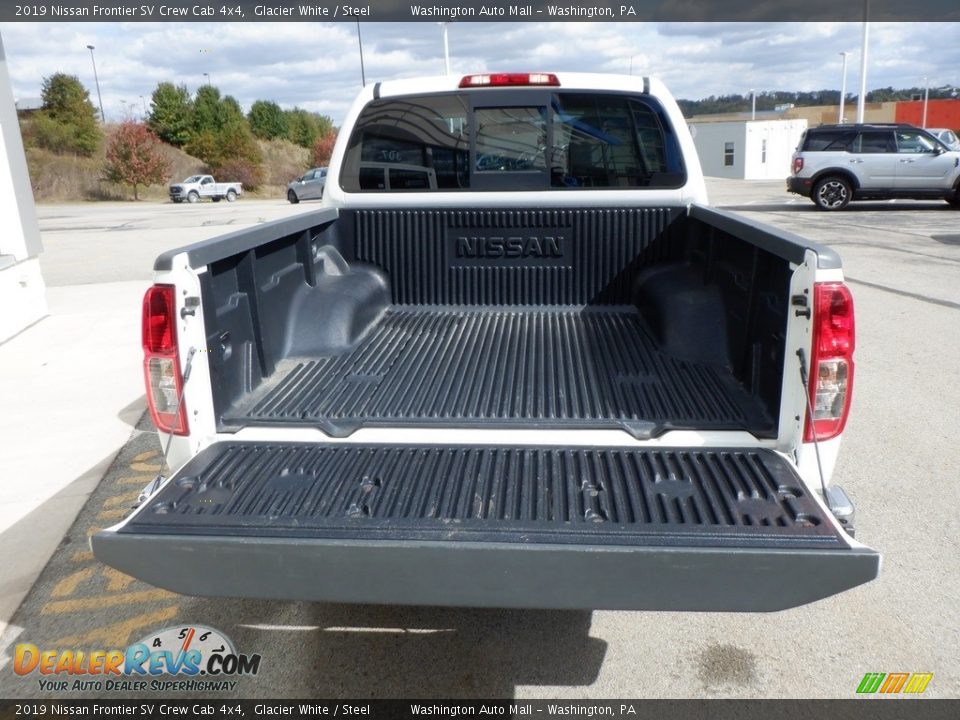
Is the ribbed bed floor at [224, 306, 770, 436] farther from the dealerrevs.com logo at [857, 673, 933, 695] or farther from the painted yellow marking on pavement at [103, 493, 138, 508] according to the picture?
the painted yellow marking on pavement at [103, 493, 138, 508]

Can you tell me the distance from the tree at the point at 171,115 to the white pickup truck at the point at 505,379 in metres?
56.0

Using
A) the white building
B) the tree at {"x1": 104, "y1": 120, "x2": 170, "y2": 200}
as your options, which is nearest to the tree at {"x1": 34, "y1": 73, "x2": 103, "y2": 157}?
the tree at {"x1": 104, "y1": 120, "x2": 170, "y2": 200}

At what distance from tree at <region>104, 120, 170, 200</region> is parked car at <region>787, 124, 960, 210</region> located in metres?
39.6

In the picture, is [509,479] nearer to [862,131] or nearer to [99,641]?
[99,641]

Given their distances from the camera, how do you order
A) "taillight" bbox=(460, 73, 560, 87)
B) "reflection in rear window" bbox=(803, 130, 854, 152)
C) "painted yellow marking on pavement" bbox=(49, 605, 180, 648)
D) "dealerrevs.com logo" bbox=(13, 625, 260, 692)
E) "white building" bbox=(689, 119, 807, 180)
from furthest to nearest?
"white building" bbox=(689, 119, 807, 180) < "reflection in rear window" bbox=(803, 130, 854, 152) < "taillight" bbox=(460, 73, 560, 87) < "painted yellow marking on pavement" bbox=(49, 605, 180, 648) < "dealerrevs.com logo" bbox=(13, 625, 260, 692)

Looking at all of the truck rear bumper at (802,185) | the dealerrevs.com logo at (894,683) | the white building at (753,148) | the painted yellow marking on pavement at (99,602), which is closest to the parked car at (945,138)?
the truck rear bumper at (802,185)

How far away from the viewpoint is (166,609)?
325 cm

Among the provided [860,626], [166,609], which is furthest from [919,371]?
[166,609]

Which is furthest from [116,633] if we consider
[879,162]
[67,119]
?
[67,119]

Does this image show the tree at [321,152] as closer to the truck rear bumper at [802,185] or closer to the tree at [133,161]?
the tree at [133,161]

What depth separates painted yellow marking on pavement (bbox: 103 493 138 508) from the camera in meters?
4.23

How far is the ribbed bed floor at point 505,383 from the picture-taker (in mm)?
2754

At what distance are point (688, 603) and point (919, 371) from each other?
518cm

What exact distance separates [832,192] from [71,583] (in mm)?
19291
